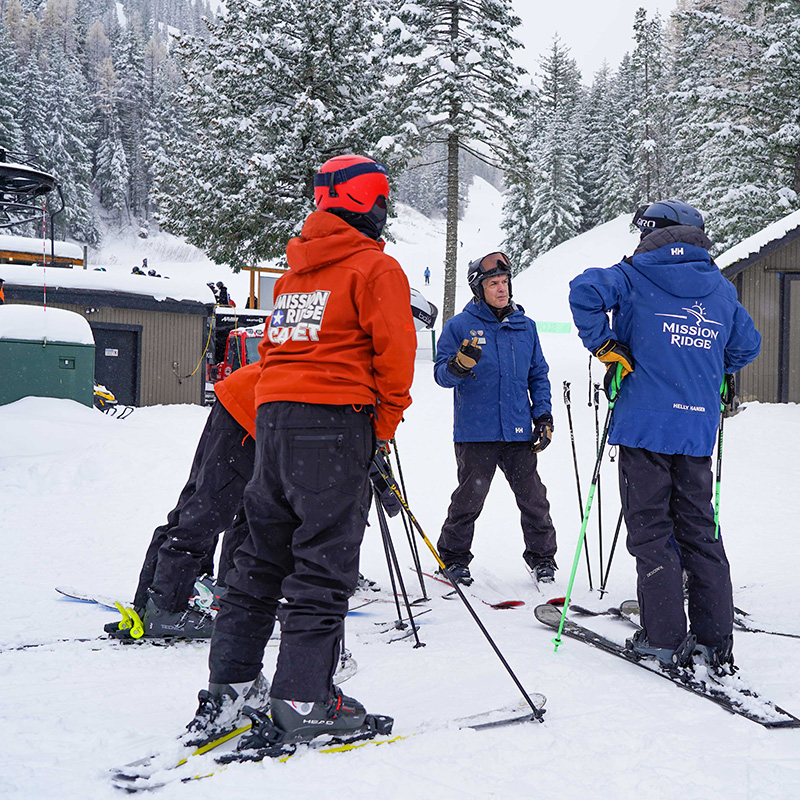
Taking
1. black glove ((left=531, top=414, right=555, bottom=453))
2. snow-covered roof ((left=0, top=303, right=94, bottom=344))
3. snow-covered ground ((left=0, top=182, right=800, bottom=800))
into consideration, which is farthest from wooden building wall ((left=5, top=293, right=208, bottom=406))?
black glove ((left=531, top=414, right=555, bottom=453))

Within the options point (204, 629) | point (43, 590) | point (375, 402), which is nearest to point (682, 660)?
point (375, 402)

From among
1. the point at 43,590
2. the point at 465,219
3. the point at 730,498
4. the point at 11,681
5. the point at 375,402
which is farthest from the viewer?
the point at 465,219

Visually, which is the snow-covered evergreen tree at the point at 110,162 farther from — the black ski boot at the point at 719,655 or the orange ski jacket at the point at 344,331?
the black ski boot at the point at 719,655

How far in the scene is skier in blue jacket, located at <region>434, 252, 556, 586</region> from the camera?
484cm

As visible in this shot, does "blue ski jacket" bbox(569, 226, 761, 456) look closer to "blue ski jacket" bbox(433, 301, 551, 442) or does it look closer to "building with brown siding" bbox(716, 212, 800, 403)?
"blue ski jacket" bbox(433, 301, 551, 442)

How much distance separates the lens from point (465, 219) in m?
98.3

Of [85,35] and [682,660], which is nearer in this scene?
[682,660]

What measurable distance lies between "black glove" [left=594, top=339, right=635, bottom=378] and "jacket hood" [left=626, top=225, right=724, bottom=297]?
0.35 m

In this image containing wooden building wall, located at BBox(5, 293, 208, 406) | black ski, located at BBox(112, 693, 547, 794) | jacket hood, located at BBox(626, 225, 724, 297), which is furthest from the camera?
wooden building wall, located at BBox(5, 293, 208, 406)

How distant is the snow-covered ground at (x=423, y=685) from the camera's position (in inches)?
79.4

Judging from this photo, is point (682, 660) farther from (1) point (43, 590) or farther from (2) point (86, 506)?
(2) point (86, 506)

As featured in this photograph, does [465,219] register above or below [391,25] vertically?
above

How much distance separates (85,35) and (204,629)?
92233 millimetres

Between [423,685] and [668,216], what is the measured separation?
8.14 feet
